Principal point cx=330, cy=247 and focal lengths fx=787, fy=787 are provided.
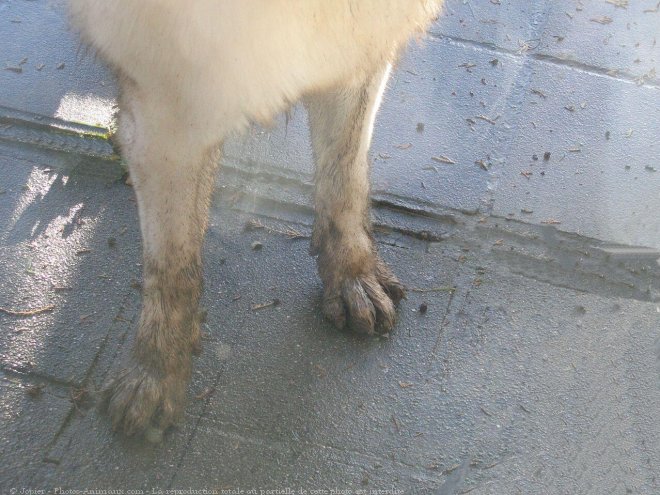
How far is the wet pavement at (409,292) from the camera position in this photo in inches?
100

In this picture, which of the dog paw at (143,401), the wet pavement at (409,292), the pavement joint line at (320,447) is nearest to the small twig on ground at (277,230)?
the wet pavement at (409,292)

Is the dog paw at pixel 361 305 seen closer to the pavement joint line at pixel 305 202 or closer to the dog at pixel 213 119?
the dog at pixel 213 119

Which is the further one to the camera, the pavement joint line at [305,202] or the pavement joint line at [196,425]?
the pavement joint line at [305,202]

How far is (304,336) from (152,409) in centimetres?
63

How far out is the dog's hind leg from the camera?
2885 mm

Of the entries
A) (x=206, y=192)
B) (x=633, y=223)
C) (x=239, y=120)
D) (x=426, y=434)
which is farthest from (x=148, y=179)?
(x=633, y=223)

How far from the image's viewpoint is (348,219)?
3.03 metres

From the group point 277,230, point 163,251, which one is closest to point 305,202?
point 277,230

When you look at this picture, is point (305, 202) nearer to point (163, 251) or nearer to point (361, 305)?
point (361, 305)

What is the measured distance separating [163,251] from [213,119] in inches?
22.6

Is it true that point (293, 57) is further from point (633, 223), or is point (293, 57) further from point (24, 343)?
point (633, 223)

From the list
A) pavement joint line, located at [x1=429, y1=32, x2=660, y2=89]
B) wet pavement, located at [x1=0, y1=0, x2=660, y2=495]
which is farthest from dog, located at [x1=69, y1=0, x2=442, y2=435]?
pavement joint line, located at [x1=429, y1=32, x2=660, y2=89]

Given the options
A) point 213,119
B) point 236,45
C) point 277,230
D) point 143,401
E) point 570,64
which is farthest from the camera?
point 570,64

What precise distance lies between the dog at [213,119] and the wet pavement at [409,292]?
0.13 metres
